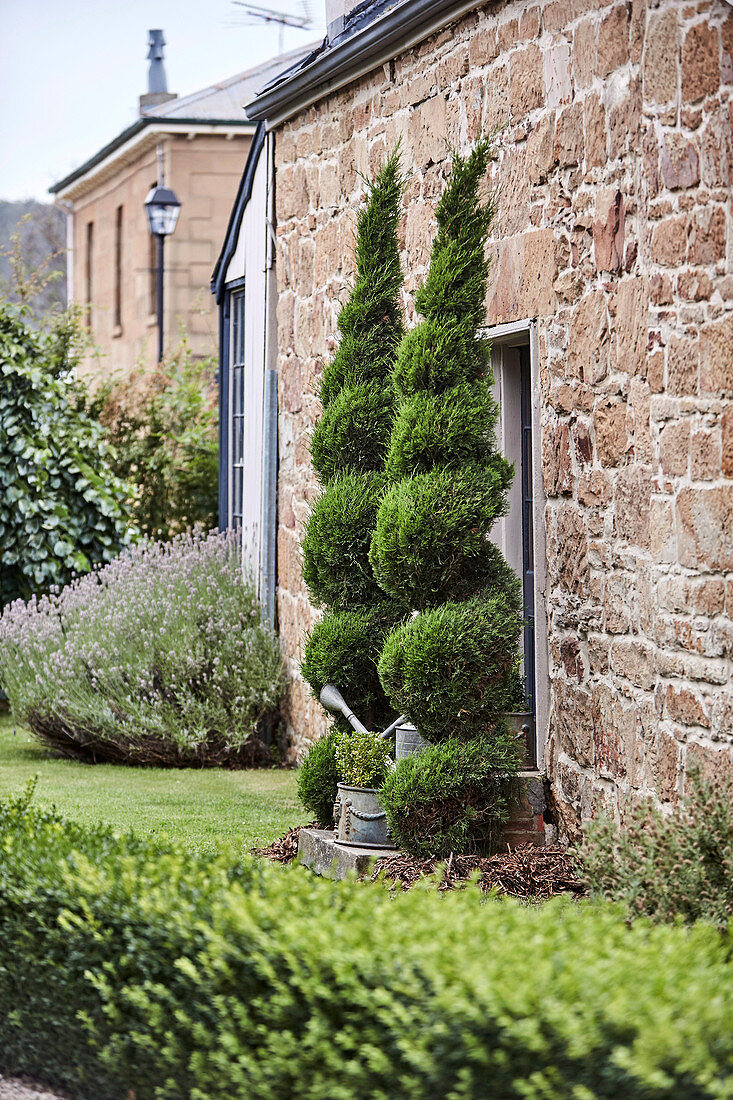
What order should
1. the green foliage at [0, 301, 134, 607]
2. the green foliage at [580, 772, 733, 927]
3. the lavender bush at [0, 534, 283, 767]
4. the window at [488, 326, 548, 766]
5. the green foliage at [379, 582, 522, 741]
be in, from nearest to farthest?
the green foliage at [580, 772, 733, 927], the green foliage at [379, 582, 522, 741], the window at [488, 326, 548, 766], the lavender bush at [0, 534, 283, 767], the green foliage at [0, 301, 134, 607]

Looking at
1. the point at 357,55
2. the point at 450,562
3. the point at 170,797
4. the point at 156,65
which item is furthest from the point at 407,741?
the point at 156,65

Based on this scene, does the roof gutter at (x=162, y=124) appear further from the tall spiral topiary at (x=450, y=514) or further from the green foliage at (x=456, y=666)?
the green foliage at (x=456, y=666)

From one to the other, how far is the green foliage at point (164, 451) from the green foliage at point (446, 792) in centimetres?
735

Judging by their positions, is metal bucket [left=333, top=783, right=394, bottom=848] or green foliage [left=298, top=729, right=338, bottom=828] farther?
green foliage [left=298, top=729, right=338, bottom=828]

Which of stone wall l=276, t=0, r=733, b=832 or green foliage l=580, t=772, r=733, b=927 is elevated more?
stone wall l=276, t=0, r=733, b=832

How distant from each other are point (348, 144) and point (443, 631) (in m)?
3.94

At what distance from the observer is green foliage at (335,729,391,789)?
234 inches

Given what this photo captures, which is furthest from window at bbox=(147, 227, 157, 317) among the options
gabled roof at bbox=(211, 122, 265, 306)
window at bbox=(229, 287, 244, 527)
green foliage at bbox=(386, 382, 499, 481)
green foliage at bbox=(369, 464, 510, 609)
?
green foliage at bbox=(369, 464, 510, 609)

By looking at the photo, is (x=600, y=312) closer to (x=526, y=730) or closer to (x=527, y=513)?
(x=527, y=513)

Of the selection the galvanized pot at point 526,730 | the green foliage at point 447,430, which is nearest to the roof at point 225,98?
the galvanized pot at point 526,730

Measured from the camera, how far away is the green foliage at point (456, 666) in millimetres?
5465

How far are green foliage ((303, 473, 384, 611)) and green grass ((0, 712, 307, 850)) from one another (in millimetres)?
1258

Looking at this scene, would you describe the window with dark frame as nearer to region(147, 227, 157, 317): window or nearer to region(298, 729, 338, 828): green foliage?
region(298, 729, 338, 828): green foliage

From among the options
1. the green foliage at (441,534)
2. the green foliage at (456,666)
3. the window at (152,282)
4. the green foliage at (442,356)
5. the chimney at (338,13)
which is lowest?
the green foliage at (456,666)
